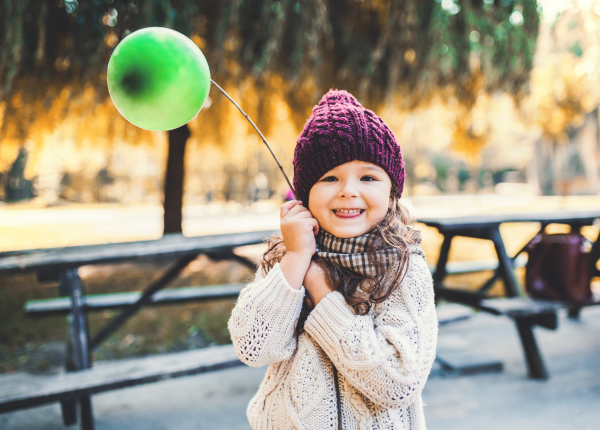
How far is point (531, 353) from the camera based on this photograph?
2.99m

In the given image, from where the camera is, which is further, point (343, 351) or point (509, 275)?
point (509, 275)

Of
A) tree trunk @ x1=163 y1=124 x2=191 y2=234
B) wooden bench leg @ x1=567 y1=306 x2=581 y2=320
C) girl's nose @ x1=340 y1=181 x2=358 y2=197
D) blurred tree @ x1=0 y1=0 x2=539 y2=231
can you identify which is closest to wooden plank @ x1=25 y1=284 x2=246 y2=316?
blurred tree @ x1=0 y1=0 x2=539 y2=231

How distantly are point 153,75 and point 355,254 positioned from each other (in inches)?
29.0

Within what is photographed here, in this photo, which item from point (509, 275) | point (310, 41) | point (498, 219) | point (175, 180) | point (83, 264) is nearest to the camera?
point (83, 264)

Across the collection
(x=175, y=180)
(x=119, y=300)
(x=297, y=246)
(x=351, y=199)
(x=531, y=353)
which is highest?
(x=351, y=199)

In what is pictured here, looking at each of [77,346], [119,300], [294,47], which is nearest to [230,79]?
[294,47]

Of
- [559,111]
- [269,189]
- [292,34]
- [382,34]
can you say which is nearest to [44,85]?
[292,34]

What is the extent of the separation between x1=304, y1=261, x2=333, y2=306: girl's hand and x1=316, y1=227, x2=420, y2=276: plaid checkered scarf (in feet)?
0.15

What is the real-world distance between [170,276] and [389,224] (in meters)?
2.44

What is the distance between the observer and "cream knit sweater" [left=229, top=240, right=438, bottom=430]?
3.38 feet

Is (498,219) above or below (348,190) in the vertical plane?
below

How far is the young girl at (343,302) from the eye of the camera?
1048mm

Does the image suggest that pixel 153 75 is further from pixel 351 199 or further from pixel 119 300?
pixel 119 300

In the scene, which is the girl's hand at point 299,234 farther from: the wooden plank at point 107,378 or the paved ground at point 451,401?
the paved ground at point 451,401
